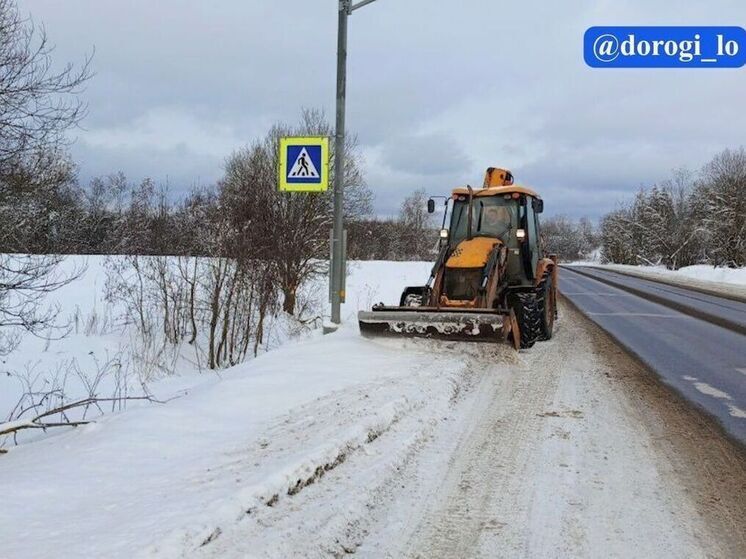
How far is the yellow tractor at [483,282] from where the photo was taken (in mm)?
7547

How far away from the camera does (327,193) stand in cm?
1786

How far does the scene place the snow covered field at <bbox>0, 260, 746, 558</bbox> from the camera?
281 cm

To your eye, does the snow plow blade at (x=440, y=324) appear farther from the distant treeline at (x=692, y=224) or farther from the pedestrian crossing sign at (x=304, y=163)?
the distant treeline at (x=692, y=224)

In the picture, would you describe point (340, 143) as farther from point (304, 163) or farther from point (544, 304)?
point (544, 304)

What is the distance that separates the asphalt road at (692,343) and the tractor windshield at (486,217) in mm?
2729

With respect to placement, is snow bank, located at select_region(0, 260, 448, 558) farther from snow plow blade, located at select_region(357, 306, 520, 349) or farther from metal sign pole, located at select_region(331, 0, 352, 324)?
metal sign pole, located at select_region(331, 0, 352, 324)

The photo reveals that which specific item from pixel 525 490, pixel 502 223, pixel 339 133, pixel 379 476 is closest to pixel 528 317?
pixel 502 223

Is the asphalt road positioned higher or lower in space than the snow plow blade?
lower

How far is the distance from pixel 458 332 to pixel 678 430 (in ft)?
10.1

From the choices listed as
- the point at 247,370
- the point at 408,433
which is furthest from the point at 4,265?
the point at 408,433

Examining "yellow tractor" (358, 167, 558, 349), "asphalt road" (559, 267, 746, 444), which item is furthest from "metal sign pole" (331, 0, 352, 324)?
"asphalt road" (559, 267, 746, 444)

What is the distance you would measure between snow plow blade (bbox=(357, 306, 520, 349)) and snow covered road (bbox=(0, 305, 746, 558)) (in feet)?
4.99

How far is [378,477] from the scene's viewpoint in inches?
142

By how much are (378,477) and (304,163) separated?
6293 mm
